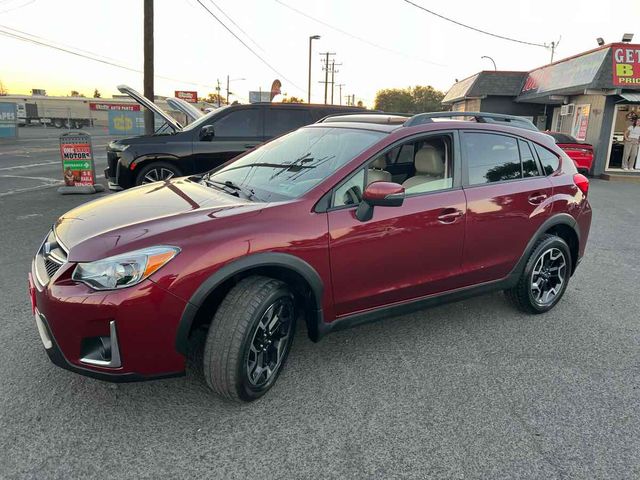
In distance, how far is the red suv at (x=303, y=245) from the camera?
2.46 metres

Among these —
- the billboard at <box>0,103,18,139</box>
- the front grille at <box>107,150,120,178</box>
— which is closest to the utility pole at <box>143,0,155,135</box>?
the front grille at <box>107,150,120,178</box>

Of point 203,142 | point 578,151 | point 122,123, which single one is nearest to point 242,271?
point 203,142

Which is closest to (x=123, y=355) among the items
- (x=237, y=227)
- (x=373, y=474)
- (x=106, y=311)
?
(x=106, y=311)

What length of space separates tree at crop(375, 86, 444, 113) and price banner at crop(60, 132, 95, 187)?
7674 centimetres

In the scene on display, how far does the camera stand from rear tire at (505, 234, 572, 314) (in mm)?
4078

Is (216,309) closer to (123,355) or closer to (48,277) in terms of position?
(123,355)

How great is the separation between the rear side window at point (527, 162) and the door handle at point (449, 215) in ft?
3.13

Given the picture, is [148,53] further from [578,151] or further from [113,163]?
[578,151]

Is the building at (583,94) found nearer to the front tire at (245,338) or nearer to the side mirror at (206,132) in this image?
the side mirror at (206,132)

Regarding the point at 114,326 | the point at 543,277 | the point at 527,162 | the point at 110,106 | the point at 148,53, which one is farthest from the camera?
the point at 110,106

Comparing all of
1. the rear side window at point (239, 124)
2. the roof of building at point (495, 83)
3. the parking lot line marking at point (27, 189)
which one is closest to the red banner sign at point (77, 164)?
the parking lot line marking at point (27, 189)

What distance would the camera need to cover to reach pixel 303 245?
112 inches

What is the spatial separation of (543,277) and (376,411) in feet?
7.38

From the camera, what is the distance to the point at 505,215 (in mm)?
3775
